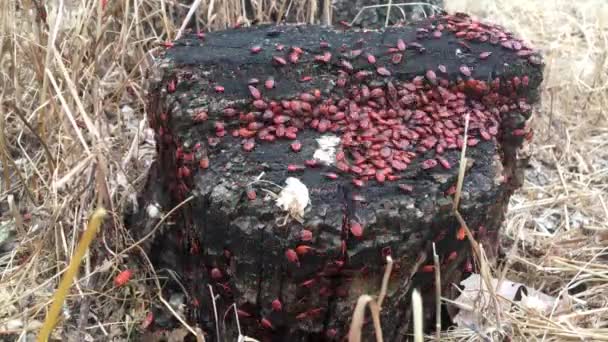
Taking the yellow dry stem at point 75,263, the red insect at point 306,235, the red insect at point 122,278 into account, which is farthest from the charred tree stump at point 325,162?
the yellow dry stem at point 75,263

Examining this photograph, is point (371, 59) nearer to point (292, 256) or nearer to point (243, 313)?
point (292, 256)

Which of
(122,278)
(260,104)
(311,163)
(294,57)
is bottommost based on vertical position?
(122,278)

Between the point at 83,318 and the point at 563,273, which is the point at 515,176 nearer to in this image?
the point at 563,273

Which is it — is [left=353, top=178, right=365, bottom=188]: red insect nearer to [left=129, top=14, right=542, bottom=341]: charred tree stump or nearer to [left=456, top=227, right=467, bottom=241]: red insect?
[left=129, top=14, right=542, bottom=341]: charred tree stump

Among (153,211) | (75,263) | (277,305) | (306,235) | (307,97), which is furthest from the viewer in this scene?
(153,211)

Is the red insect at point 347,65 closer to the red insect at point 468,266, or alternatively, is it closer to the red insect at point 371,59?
the red insect at point 371,59

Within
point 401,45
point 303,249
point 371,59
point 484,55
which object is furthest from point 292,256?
point 484,55

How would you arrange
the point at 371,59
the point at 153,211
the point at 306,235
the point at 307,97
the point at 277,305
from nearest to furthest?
the point at 306,235, the point at 277,305, the point at 307,97, the point at 371,59, the point at 153,211
